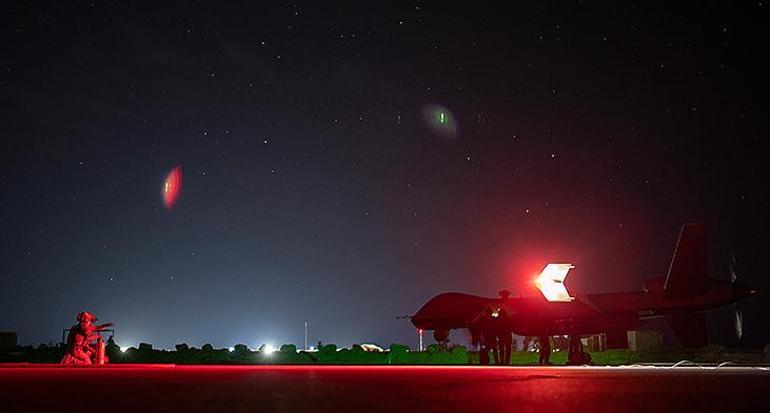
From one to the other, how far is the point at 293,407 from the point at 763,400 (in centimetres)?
301

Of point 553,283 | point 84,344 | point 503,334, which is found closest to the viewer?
point 84,344

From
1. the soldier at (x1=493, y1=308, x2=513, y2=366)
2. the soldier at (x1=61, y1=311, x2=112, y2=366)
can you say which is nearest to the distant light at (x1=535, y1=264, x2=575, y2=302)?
the soldier at (x1=493, y1=308, x2=513, y2=366)

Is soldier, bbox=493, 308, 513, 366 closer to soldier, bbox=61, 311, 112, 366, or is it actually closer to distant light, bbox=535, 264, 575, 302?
distant light, bbox=535, 264, 575, 302

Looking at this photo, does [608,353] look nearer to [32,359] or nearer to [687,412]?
[32,359]

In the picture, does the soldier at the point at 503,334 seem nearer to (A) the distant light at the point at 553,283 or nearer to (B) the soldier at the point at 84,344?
(A) the distant light at the point at 553,283

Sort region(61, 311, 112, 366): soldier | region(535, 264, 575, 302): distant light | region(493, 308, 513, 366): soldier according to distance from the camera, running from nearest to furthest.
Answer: region(61, 311, 112, 366): soldier < region(493, 308, 513, 366): soldier < region(535, 264, 575, 302): distant light

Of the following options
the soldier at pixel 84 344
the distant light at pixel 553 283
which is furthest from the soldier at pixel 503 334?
the soldier at pixel 84 344

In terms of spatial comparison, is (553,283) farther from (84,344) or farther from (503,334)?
(84,344)

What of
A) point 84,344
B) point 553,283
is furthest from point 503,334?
point 84,344

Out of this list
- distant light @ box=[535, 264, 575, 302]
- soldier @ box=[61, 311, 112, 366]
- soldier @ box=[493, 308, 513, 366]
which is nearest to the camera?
soldier @ box=[61, 311, 112, 366]

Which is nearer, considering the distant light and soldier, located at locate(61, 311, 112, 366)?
soldier, located at locate(61, 311, 112, 366)

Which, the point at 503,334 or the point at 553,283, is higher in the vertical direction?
the point at 553,283

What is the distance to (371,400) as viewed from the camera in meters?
4.05

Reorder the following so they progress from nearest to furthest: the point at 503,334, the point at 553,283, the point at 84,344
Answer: the point at 84,344 → the point at 503,334 → the point at 553,283
